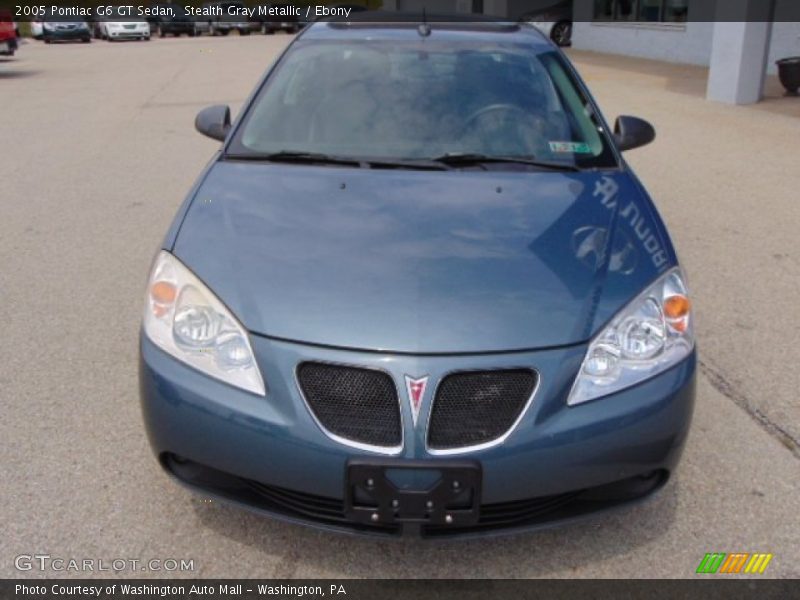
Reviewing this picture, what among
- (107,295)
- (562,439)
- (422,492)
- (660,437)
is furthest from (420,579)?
(107,295)

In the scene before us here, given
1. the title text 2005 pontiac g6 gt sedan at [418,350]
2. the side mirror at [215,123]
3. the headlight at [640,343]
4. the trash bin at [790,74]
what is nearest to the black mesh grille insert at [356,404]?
the title text 2005 pontiac g6 gt sedan at [418,350]

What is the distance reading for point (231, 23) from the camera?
136ft

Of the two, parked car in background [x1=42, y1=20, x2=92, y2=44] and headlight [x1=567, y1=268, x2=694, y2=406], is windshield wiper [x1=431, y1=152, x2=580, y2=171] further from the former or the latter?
parked car in background [x1=42, y1=20, x2=92, y2=44]

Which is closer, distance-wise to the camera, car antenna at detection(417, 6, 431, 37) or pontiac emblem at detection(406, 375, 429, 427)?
pontiac emblem at detection(406, 375, 429, 427)

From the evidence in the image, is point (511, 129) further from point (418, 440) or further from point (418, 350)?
point (418, 440)

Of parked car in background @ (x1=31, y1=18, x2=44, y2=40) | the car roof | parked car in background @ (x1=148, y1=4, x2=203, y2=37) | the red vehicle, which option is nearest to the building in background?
the car roof

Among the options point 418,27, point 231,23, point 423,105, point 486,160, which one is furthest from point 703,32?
point 231,23

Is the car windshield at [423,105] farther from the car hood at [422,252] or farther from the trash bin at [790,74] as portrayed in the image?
the trash bin at [790,74]

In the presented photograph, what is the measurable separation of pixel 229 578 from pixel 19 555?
70 centimetres

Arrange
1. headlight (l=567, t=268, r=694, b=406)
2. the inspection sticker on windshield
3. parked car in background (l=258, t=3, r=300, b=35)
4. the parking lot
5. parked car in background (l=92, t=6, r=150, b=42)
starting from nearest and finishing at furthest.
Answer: headlight (l=567, t=268, r=694, b=406)
the parking lot
the inspection sticker on windshield
parked car in background (l=92, t=6, r=150, b=42)
parked car in background (l=258, t=3, r=300, b=35)

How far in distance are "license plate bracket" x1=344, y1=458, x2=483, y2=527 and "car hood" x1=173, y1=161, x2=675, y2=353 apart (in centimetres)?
32

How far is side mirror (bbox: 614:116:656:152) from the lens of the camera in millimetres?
3891

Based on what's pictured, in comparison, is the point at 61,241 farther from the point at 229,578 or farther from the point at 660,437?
the point at 660,437

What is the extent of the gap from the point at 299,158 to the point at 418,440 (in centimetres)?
157
